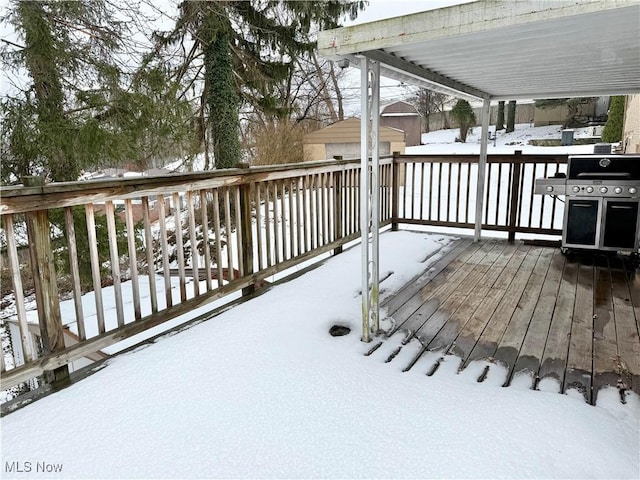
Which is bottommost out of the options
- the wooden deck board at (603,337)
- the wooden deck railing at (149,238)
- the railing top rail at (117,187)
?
the wooden deck board at (603,337)

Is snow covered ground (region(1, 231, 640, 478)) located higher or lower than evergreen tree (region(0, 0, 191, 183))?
lower

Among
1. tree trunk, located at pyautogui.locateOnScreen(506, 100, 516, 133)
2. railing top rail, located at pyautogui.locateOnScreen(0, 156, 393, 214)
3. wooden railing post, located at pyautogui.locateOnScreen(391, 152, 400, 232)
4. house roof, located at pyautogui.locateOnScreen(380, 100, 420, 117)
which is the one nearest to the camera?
railing top rail, located at pyautogui.locateOnScreen(0, 156, 393, 214)

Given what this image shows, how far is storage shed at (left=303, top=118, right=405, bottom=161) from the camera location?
46.2ft

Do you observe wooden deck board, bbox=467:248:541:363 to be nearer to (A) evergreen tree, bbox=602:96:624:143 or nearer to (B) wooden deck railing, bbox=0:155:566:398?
(B) wooden deck railing, bbox=0:155:566:398

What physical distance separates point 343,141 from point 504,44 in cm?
1194

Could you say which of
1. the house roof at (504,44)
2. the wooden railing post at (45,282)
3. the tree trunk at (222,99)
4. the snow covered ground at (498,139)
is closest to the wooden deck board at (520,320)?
the house roof at (504,44)

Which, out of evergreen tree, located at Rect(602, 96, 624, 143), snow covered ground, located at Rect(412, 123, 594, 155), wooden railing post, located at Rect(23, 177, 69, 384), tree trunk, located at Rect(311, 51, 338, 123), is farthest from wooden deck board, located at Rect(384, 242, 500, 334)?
snow covered ground, located at Rect(412, 123, 594, 155)

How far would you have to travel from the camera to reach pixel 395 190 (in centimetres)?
600

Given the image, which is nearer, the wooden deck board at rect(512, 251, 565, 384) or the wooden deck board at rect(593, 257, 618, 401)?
the wooden deck board at rect(593, 257, 618, 401)

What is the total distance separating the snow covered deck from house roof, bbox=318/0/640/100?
1.71 meters

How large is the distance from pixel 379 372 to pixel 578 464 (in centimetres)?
98

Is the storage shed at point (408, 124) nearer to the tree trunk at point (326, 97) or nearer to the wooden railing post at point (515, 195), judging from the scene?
the tree trunk at point (326, 97)

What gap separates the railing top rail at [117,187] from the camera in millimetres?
2051

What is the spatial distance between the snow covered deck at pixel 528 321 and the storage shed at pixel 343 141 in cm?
995
